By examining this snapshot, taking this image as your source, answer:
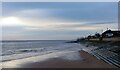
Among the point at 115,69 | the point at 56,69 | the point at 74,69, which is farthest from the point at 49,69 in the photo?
the point at 115,69

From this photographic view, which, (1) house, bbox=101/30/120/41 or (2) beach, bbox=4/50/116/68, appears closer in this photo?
(2) beach, bbox=4/50/116/68

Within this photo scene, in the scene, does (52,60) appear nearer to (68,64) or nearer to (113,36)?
(68,64)

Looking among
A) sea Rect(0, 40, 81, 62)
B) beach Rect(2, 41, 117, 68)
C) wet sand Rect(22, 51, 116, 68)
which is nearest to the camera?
wet sand Rect(22, 51, 116, 68)

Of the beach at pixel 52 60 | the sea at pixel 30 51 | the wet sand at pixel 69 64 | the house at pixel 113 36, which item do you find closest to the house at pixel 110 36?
the house at pixel 113 36

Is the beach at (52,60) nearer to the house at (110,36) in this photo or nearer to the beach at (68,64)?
the beach at (68,64)

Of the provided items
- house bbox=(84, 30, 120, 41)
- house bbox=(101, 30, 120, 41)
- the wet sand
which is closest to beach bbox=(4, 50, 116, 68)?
the wet sand

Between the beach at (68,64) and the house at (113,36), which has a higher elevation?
the house at (113,36)

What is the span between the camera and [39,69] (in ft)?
62.8

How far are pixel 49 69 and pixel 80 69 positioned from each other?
2.21 m

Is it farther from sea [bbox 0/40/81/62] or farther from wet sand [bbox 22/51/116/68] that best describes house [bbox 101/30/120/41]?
wet sand [bbox 22/51/116/68]

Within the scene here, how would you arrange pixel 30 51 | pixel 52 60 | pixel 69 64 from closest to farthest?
pixel 69 64 → pixel 52 60 → pixel 30 51

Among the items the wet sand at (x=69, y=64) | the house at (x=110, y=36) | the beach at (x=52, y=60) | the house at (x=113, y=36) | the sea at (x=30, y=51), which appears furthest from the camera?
the house at (x=110, y=36)

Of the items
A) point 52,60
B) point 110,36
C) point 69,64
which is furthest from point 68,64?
point 110,36

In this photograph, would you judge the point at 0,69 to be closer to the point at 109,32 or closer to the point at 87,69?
the point at 87,69
